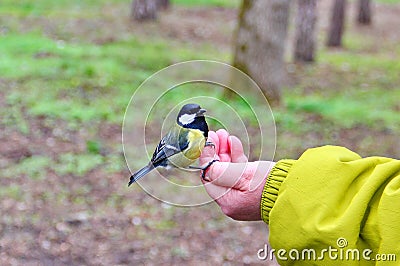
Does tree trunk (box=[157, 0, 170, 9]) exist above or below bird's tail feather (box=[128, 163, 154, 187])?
below

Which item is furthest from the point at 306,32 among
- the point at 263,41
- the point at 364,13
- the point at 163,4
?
the point at 364,13

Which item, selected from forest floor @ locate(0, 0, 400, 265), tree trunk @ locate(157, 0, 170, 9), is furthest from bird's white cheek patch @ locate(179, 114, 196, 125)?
tree trunk @ locate(157, 0, 170, 9)

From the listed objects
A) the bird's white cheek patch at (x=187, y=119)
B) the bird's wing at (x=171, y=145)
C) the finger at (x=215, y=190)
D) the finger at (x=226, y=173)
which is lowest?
the finger at (x=215, y=190)

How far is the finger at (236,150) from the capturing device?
6.75ft

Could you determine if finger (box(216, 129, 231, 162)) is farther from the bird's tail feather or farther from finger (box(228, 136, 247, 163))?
the bird's tail feather

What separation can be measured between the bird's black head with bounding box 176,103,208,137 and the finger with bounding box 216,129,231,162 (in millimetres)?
338

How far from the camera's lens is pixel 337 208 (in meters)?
1.80

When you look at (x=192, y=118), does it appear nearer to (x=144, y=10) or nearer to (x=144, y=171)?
(x=144, y=171)

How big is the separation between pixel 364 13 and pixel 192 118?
17.6 meters

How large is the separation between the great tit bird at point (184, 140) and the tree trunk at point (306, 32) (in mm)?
10766

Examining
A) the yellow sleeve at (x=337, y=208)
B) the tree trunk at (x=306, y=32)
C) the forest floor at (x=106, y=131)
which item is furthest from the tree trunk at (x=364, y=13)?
the yellow sleeve at (x=337, y=208)

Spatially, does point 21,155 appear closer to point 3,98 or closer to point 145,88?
point 3,98

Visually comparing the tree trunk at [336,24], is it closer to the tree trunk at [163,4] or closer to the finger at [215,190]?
the tree trunk at [163,4]

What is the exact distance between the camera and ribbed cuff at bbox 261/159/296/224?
1964 mm
